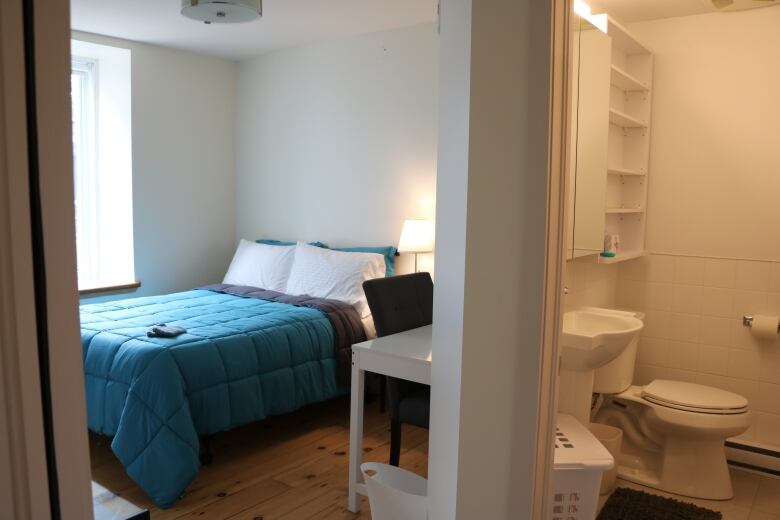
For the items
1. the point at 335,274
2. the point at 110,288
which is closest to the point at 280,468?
the point at 335,274

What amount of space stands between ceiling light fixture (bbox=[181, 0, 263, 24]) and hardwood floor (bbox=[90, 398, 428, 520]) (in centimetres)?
214

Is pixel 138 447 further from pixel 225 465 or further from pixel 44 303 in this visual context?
pixel 44 303

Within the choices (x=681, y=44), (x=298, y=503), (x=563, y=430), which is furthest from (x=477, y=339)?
(x=681, y=44)

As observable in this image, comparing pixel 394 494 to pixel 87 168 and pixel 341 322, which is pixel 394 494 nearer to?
pixel 341 322

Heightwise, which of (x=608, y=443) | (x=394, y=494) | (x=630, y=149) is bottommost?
(x=608, y=443)

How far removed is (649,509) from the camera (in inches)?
107

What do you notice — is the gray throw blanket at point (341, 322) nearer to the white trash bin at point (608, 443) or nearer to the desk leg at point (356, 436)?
the desk leg at point (356, 436)

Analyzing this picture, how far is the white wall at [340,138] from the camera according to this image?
13.3ft

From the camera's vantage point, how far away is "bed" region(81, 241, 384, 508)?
2.64 meters

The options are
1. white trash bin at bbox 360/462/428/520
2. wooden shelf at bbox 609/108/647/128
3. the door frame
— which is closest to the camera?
the door frame

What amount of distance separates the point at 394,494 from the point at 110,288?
3065mm

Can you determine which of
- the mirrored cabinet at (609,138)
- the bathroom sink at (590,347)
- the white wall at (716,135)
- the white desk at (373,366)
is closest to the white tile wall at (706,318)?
the white wall at (716,135)

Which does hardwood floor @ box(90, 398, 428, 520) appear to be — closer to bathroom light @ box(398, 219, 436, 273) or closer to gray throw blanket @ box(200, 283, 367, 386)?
gray throw blanket @ box(200, 283, 367, 386)

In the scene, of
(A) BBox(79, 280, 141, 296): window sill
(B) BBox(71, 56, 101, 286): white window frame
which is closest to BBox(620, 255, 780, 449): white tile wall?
(A) BBox(79, 280, 141, 296): window sill
